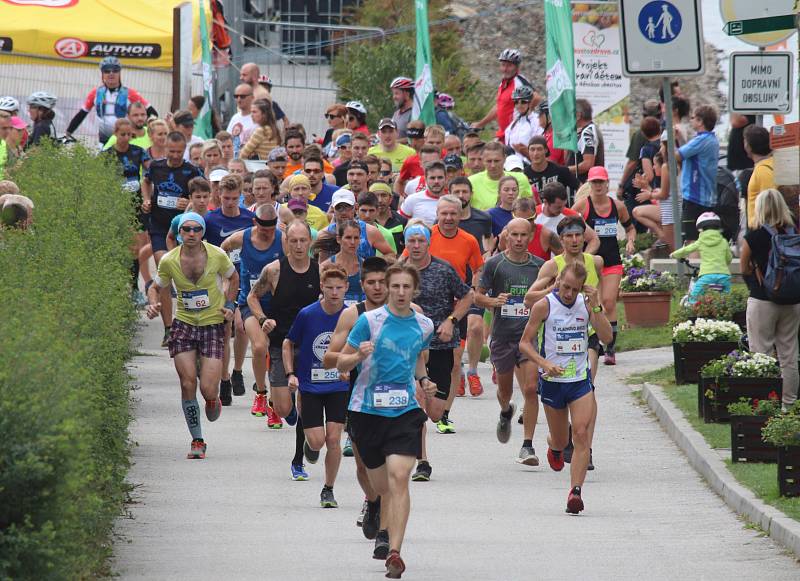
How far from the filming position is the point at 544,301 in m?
12.5

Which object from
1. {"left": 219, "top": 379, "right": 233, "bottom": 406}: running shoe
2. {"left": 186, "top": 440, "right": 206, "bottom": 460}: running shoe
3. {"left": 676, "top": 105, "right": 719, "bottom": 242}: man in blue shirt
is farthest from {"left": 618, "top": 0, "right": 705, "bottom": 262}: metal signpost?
{"left": 186, "top": 440, "right": 206, "bottom": 460}: running shoe

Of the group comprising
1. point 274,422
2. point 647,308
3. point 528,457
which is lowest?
point 528,457

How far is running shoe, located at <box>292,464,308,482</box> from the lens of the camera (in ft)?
42.9

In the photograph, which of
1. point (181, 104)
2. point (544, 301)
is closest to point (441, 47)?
point (181, 104)

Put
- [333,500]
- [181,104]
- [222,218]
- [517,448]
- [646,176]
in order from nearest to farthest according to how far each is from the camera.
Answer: [333,500] → [517,448] → [222,218] → [646,176] → [181,104]

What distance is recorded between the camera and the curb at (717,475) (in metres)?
10.4

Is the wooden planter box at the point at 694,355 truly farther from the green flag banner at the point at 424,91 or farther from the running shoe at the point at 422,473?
the green flag banner at the point at 424,91

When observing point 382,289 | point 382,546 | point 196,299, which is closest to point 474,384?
point 196,299

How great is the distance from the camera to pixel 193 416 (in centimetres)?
1411

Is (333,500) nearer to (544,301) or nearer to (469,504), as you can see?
(469,504)

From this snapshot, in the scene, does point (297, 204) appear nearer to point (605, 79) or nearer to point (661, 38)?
point (661, 38)

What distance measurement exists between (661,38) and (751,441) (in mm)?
5311

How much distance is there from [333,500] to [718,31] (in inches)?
1490

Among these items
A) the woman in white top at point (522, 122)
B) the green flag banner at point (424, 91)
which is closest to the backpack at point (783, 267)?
the woman in white top at point (522, 122)
